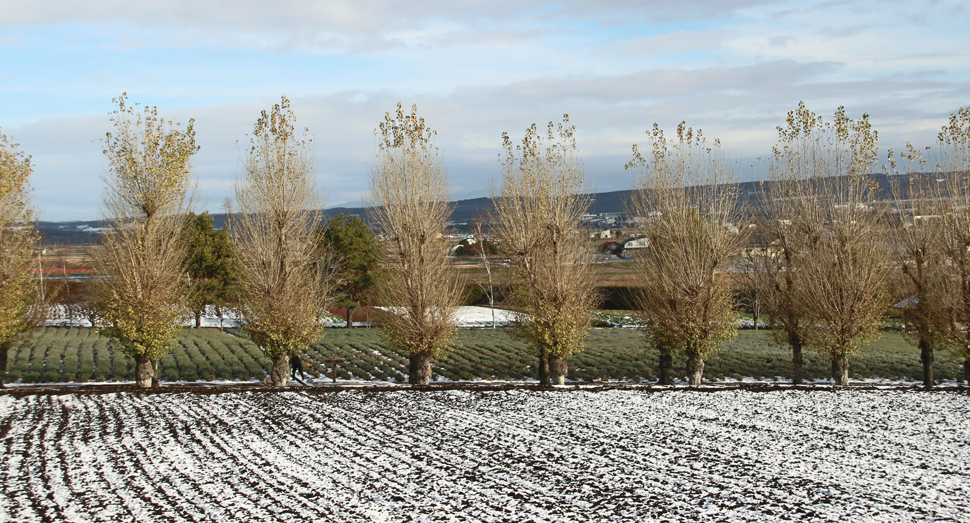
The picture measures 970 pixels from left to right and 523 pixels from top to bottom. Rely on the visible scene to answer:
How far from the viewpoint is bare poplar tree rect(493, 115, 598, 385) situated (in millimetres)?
23062

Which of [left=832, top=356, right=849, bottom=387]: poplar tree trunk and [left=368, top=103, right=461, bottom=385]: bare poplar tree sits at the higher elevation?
[left=368, top=103, right=461, bottom=385]: bare poplar tree

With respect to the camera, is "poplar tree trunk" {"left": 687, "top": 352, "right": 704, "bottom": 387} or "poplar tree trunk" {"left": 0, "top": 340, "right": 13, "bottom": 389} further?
"poplar tree trunk" {"left": 0, "top": 340, "right": 13, "bottom": 389}

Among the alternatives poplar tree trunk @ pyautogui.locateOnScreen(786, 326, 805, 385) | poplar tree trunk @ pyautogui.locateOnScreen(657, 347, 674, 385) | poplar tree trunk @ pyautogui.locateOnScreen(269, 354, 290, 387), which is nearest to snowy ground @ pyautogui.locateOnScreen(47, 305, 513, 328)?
poplar tree trunk @ pyautogui.locateOnScreen(657, 347, 674, 385)

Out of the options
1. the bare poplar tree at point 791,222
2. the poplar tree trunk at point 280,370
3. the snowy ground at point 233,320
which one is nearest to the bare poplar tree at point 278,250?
the poplar tree trunk at point 280,370

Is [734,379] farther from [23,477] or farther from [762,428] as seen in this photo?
[23,477]

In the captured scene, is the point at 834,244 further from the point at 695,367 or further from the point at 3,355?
the point at 3,355

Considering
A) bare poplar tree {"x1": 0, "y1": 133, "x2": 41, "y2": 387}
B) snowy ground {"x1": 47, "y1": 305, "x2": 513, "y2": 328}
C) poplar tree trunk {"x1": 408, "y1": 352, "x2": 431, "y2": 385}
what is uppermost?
bare poplar tree {"x1": 0, "y1": 133, "x2": 41, "y2": 387}

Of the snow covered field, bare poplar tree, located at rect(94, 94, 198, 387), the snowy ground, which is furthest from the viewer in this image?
the snowy ground

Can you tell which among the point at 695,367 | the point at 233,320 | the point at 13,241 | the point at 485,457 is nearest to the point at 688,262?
the point at 695,367

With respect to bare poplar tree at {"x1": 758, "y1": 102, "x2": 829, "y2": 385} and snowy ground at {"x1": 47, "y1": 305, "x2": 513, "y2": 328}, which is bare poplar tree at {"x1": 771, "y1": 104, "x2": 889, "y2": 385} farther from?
snowy ground at {"x1": 47, "y1": 305, "x2": 513, "y2": 328}

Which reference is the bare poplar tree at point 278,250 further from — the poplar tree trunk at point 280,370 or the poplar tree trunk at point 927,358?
the poplar tree trunk at point 927,358

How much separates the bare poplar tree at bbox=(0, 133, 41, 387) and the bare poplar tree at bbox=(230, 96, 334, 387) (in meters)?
8.68

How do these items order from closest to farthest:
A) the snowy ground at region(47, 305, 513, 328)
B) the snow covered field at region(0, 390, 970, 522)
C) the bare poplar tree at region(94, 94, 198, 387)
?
1. the snow covered field at region(0, 390, 970, 522)
2. the bare poplar tree at region(94, 94, 198, 387)
3. the snowy ground at region(47, 305, 513, 328)

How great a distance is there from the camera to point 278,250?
22.2m
